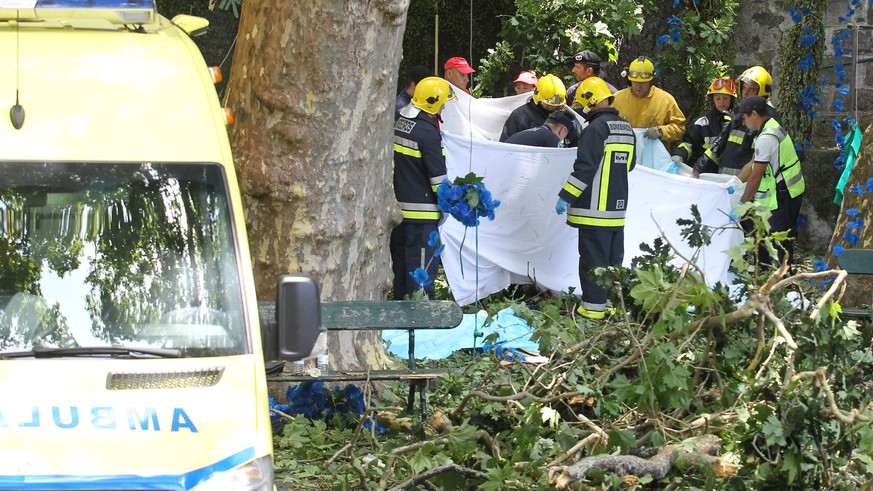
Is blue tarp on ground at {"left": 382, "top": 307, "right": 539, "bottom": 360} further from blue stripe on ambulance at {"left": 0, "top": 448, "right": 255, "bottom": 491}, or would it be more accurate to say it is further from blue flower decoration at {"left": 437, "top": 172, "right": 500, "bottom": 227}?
blue stripe on ambulance at {"left": 0, "top": 448, "right": 255, "bottom": 491}

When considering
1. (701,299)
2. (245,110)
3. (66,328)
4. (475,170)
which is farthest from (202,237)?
(475,170)

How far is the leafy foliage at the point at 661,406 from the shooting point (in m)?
4.75

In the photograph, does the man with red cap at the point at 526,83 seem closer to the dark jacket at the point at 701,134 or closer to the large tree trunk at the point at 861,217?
the dark jacket at the point at 701,134

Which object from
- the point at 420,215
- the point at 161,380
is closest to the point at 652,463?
the point at 161,380


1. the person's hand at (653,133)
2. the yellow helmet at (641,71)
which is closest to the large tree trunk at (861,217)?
the person's hand at (653,133)

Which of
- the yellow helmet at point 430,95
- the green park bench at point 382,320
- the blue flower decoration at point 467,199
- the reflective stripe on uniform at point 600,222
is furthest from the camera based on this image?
the reflective stripe on uniform at point 600,222

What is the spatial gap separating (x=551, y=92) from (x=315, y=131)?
4063 mm

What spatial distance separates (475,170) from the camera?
32.9 feet

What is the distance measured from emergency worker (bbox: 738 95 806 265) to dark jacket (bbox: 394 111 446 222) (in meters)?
3.11

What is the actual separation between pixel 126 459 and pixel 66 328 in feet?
2.00

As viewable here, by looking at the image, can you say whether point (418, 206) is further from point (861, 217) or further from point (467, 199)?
point (861, 217)

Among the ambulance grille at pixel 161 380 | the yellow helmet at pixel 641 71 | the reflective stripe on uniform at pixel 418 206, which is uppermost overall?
the yellow helmet at pixel 641 71

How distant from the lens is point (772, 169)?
1060 cm

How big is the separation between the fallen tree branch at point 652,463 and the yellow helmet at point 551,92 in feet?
19.0
